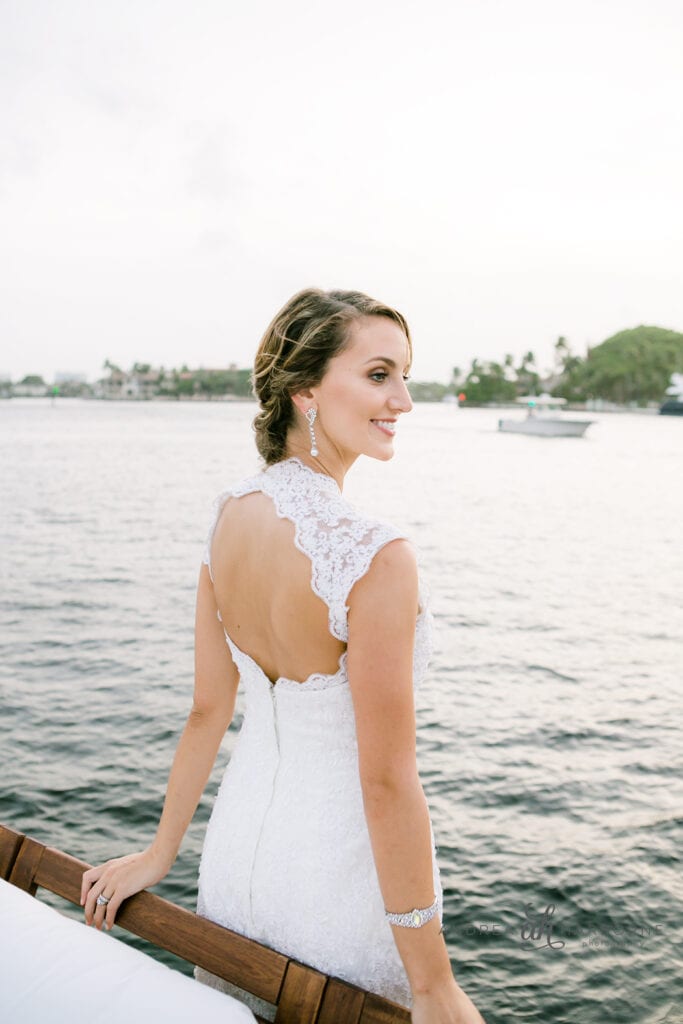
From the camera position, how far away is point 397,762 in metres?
1.53

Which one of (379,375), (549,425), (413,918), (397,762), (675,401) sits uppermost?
(379,375)

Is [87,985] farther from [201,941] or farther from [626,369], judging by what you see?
[626,369]

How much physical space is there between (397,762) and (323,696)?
9.4 inches

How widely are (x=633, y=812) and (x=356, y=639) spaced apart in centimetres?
730

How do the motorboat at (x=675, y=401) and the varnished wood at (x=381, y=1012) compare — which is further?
the motorboat at (x=675, y=401)

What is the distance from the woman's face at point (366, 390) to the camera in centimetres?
173

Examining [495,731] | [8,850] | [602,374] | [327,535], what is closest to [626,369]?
Result: [602,374]

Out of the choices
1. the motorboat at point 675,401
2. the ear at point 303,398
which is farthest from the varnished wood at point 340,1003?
the motorboat at point 675,401

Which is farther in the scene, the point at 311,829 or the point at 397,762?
the point at 311,829

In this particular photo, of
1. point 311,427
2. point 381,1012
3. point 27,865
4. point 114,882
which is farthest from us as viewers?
point 27,865

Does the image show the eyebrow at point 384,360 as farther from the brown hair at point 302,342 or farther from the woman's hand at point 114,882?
the woman's hand at point 114,882

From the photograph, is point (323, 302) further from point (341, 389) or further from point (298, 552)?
point (298, 552)

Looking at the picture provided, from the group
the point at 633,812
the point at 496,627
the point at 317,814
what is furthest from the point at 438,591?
the point at 317,814

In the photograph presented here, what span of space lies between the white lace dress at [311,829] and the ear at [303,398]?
0.11 m
